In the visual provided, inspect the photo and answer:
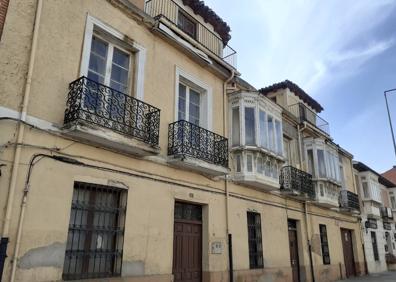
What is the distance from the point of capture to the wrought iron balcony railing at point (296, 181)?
13471 millimetres

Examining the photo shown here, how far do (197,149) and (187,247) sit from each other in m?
2.60

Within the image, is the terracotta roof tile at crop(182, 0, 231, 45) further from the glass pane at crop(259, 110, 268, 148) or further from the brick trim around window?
the brick trim around window

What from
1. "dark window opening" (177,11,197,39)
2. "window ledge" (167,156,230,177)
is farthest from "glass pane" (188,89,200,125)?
"dark window opening" (177,11,197,39)

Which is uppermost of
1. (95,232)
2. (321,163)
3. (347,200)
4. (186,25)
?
(186,25)

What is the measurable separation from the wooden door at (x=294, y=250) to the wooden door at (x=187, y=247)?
18.0ft

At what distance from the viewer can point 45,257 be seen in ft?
20.3

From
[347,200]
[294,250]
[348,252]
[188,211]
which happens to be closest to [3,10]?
[188,211]

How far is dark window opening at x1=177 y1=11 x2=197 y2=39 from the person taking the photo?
11.7 meters

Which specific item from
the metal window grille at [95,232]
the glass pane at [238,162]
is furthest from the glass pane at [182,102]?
the metal window grille at [95,232]

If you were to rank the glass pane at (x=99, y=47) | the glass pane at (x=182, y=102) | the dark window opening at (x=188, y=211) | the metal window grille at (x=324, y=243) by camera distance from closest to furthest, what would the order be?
the glass pane at (x=99, y=47) < the dark window opening at (x=188, y=211) < the glass pane at (x=182, y=102) < the metal window grille at (x=324, y=243)

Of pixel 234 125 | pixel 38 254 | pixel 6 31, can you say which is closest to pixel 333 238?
→ pixel 234 125

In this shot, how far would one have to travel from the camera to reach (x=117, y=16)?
8.66 meters

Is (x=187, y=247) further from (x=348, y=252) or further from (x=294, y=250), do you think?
(x=348, y=252)

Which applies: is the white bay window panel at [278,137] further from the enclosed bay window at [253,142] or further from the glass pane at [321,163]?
Result: the glass pane at [321,163]
